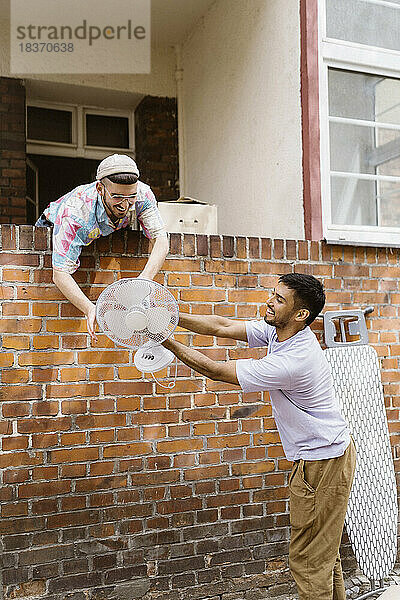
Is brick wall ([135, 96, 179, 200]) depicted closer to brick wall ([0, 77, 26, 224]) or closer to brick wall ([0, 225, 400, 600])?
brick wall ([0, 77, 26, 224])

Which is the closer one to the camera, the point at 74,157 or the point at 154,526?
the point at 154,526

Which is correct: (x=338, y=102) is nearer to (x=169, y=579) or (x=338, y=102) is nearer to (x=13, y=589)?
(x=169, y=579)

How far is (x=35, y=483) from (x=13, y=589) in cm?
56

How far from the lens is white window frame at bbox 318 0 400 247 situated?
4.42 m

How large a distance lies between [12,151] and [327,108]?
3.08 m

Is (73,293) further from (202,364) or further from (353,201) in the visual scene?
(353,201)

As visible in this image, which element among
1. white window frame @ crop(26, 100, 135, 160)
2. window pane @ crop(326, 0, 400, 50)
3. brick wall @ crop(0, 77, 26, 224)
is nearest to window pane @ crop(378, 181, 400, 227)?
window pane @ crop(326, 0, 400, 50)

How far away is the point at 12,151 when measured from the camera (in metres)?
5.99

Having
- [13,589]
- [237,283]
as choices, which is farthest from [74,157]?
[13,589]

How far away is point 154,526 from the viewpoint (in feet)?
12.3

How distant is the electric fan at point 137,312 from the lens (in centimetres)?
279

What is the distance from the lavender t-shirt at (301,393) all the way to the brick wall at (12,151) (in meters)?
3.47

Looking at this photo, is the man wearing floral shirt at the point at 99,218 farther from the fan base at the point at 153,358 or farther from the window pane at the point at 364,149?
the window pane at the point at 364,149

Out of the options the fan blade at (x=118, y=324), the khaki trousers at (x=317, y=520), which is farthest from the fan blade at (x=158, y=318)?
the khaki trousers at (x=317, y=520)
